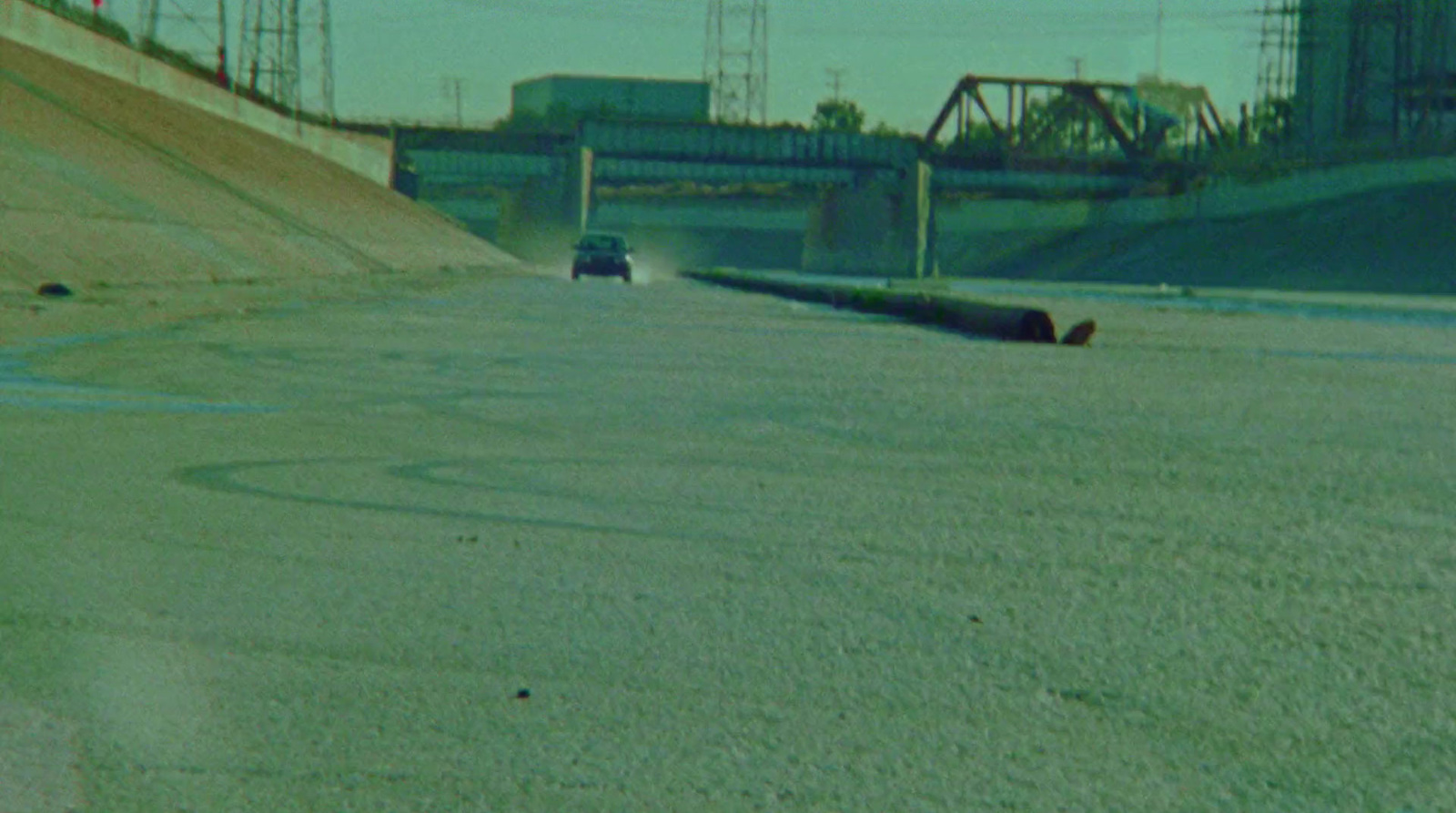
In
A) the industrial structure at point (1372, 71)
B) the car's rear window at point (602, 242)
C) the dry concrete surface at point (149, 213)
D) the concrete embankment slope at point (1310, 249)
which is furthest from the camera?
the industrial structure at point (1372, 71)

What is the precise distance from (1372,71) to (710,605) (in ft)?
405

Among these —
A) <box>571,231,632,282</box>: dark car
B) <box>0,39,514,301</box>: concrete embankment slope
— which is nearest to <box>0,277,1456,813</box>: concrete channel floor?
<box>0,39,514,301</box>: concrete embankment slope

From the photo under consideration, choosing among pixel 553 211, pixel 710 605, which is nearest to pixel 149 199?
pixel 710 605

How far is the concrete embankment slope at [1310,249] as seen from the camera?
89500 mm

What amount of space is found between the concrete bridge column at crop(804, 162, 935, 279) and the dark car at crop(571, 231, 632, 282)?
5609 cm

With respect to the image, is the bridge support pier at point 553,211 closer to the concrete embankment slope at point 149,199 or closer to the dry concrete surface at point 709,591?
the concrete embankment slope at point 149,199

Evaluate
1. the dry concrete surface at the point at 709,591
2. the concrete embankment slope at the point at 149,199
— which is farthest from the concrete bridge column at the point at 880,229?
the dry concrete surface at the point at 709,591

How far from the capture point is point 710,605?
639 centimetres

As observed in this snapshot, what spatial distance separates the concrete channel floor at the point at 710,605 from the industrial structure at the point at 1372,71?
103463 millimetres

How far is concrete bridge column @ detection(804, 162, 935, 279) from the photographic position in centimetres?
12531

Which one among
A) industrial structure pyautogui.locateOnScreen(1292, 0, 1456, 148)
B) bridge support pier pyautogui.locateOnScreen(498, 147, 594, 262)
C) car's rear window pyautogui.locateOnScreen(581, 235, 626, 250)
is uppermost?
industrial structure pyautogui.locateOnScreen(1292, 0, 1456, 148)

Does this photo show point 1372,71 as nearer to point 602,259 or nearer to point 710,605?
point 602,259

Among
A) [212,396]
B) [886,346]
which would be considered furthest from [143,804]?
[886,346]

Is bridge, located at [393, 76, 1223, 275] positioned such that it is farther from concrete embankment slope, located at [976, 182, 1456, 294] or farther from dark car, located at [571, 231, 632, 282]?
dark car, located at [571, 231, 632, 282]
